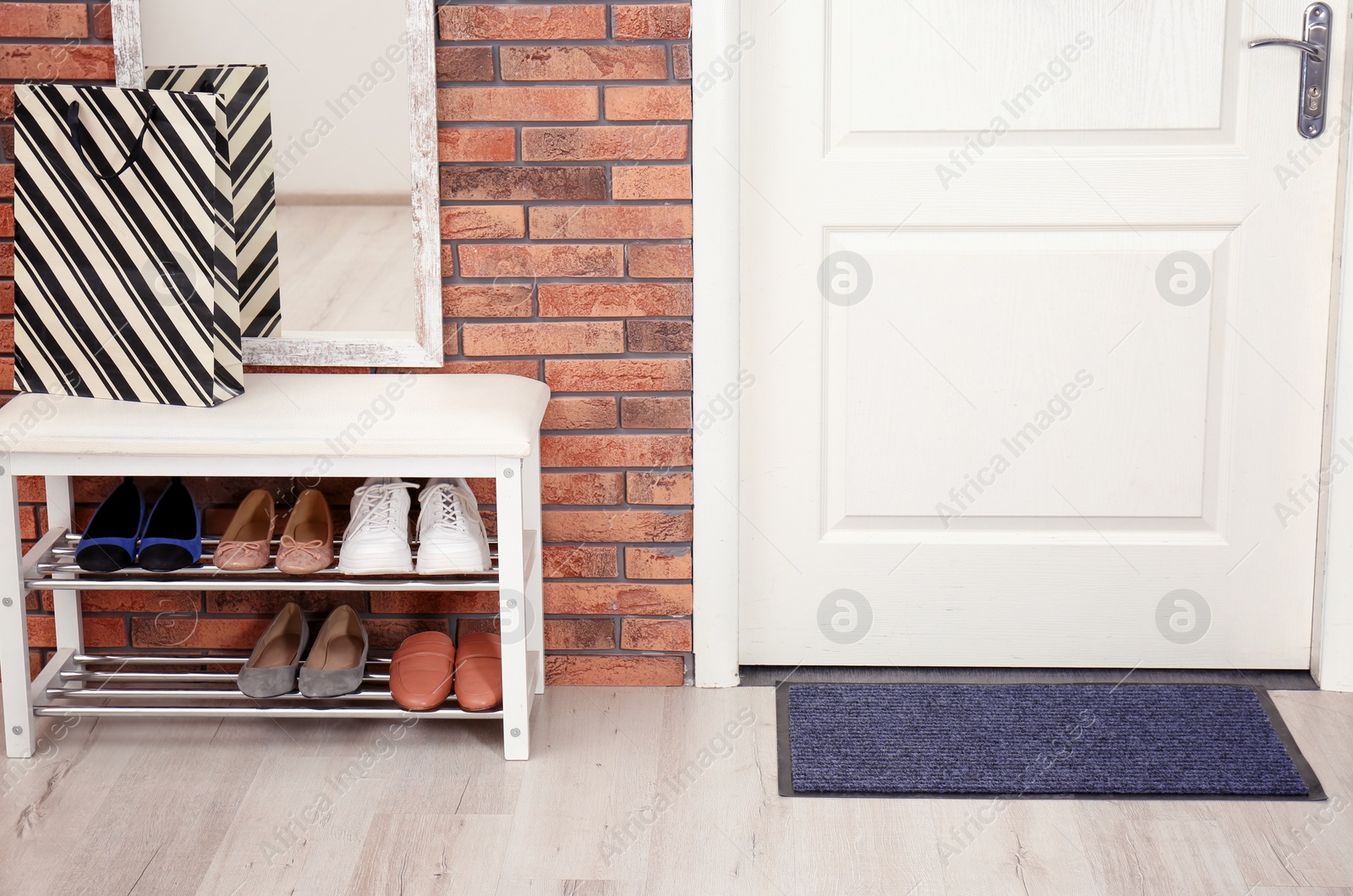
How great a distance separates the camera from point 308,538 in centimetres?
221

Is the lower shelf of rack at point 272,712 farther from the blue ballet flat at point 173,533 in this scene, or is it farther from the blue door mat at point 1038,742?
the blue door mat at point 1038,742

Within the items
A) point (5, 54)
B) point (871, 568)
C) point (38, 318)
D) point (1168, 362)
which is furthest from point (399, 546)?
point (1168, 362)

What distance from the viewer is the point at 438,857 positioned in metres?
1.92

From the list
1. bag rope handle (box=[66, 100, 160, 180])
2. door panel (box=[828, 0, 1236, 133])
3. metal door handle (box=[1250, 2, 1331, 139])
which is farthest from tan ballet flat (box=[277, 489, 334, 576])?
metal door handle (box=[1250, 2, 1331, 139])

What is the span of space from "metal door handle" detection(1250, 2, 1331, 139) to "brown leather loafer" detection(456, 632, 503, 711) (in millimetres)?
1634

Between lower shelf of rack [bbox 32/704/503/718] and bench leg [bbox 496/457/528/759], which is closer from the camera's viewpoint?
bench leg [bbox 496/457/528/759]

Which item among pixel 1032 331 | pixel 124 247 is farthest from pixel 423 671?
pixel 1032 331

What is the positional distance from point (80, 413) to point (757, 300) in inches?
45.0

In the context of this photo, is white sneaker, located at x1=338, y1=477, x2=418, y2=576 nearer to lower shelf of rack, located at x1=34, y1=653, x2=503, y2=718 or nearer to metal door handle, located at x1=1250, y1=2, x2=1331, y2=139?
lower shelf of rack, located at x1=34, y1=653, x2=503, y2=718

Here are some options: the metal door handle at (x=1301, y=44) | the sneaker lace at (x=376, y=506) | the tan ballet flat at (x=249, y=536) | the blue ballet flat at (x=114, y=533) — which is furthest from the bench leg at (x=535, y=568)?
the metal door handle at (x=1301, y=44)

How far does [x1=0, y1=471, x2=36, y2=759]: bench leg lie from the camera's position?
207 cm

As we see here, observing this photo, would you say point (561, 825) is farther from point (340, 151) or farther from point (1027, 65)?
point (1027, 65)

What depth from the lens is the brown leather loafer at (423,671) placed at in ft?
7.13

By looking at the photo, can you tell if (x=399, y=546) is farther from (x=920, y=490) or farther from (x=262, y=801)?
(x=920, y=490)
